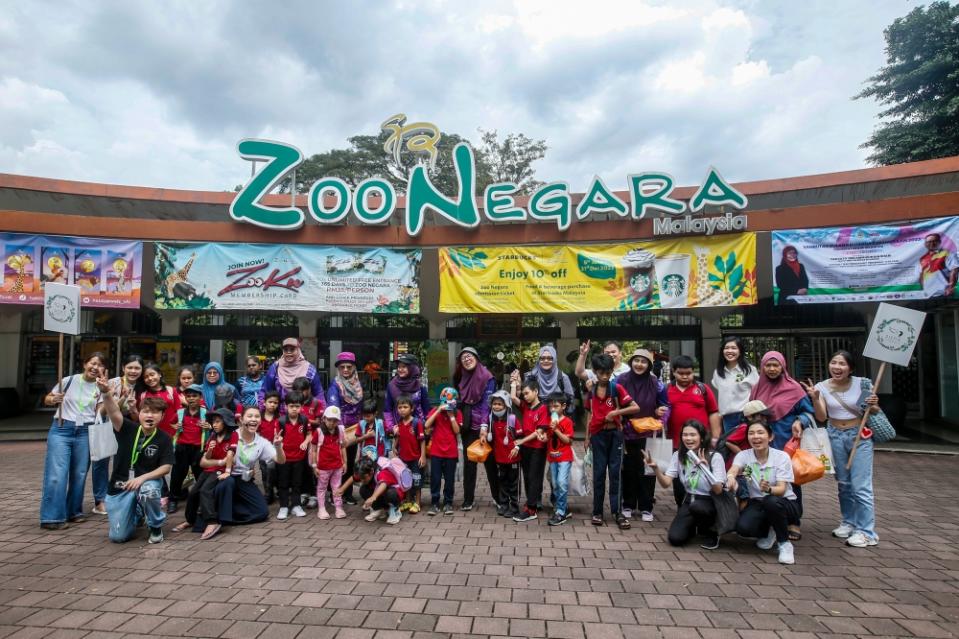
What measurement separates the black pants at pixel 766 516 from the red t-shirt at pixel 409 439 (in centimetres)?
299

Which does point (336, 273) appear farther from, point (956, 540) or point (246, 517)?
point (956, 540)

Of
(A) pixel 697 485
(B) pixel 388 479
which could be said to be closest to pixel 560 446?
(A) pixel 697 485

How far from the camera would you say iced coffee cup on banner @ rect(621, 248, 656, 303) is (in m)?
9.23

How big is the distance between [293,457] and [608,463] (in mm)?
3133

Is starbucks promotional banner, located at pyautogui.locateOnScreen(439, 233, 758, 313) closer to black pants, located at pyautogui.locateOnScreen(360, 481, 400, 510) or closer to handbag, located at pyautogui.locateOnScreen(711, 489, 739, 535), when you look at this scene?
black pants, located at pyautogui.locateOnScreen(360, 481, 400, 510)

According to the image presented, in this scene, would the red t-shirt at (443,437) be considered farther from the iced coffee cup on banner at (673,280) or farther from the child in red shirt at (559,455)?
the iced coffee cup on banner at (673,280)

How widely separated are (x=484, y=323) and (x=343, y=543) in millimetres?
8060

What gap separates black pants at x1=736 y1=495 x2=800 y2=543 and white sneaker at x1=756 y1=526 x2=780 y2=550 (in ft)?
0.13

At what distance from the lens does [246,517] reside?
197 inches

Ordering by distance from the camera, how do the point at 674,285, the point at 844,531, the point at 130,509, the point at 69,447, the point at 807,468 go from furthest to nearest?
the point at 674,285, the point at 69,447, the point at 844,531, the point at 130,509, the point at 807,468

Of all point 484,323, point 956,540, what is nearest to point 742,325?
point 484,323

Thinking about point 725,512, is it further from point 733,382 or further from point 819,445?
point 733,382

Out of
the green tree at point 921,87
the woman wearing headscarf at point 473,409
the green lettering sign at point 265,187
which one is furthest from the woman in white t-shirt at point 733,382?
the green tree at point 921,87

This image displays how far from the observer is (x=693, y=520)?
173 inches
